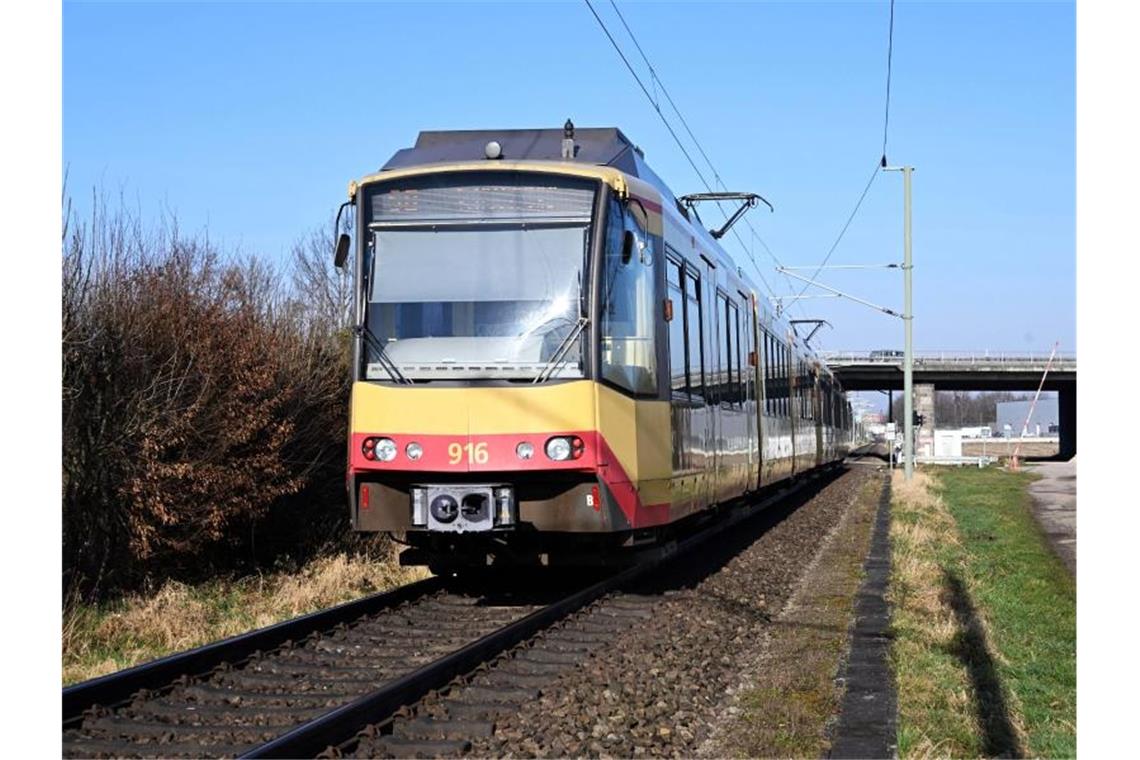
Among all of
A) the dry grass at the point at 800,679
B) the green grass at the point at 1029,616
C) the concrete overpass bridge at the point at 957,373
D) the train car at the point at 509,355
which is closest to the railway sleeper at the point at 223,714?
the dry grass at the point at 800,679

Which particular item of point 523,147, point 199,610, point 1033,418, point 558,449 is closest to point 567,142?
point 523,147

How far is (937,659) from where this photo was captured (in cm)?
880

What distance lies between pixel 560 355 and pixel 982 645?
3.61m

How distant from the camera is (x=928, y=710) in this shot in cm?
729

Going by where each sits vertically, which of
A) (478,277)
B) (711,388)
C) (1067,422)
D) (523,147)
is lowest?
(1067,422)

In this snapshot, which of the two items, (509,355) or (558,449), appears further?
(509,355)

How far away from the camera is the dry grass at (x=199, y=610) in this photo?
9414 mm

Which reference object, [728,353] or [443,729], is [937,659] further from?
[728,353]

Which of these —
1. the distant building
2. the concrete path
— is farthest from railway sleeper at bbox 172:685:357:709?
the distant building

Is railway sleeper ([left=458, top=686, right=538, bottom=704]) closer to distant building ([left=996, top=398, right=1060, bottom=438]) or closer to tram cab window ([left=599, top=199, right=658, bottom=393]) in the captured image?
tram cab window ([left=599, top=199, right=658, bottom=393])

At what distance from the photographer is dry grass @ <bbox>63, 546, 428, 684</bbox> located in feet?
30.9

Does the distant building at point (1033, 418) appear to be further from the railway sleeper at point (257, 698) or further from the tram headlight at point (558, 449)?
the railway sleeper at point (257, 698)

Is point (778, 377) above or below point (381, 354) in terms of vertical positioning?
above
